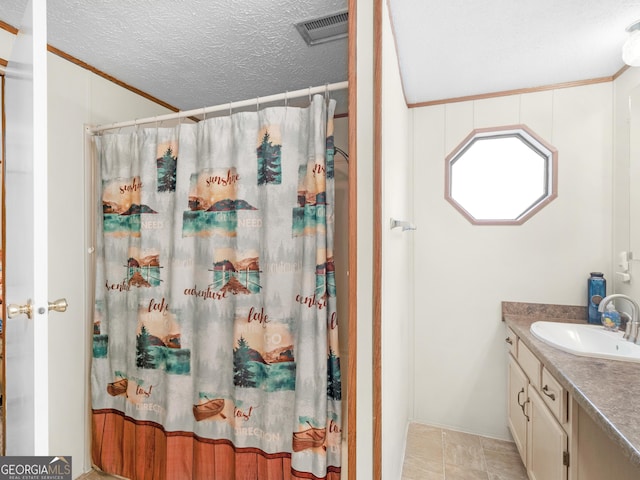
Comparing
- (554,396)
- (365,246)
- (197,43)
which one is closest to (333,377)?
(365,246)

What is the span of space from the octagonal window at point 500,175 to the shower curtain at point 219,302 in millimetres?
1364

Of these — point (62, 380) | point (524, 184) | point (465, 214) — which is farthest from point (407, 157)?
point (62, 380)

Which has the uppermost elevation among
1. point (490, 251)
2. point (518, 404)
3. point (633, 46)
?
point (633, 46)

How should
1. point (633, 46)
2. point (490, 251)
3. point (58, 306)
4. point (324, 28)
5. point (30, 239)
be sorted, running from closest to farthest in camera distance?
point (30, 239), point (58, 306), point (633, 46), point (324, 28), point (490, 251)

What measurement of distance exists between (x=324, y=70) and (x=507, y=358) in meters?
2.22

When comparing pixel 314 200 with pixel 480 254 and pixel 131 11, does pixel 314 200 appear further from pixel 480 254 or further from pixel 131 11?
pixel 480 254

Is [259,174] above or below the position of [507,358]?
above

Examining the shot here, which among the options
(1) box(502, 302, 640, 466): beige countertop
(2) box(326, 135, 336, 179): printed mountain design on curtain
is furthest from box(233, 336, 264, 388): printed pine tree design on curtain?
(1) box(502, 302, 640, 466): beige countertop

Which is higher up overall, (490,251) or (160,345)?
(490,251)

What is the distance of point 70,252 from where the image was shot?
1.87 meters

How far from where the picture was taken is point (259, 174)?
1554mm

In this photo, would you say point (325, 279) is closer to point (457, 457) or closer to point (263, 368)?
point (263, 368)

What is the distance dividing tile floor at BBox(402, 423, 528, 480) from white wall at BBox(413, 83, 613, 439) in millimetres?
101

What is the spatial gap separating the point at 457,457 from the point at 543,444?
2.26ft
